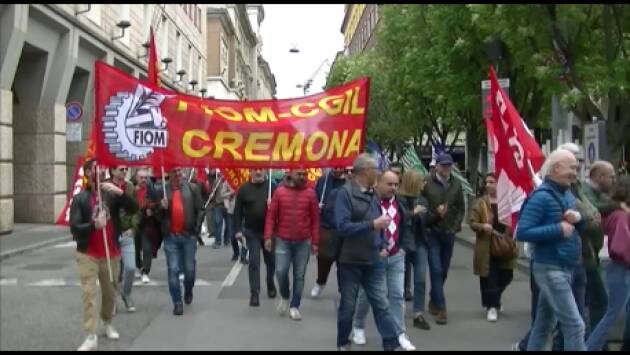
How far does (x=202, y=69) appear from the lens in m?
53.2

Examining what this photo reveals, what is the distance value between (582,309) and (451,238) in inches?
89.6

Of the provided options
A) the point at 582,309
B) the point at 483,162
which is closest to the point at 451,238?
the point at 582,309

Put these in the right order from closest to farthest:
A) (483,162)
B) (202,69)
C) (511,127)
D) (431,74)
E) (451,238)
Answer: (511,127) < (451,238) < (431,74) < (483,162) < (202,69)

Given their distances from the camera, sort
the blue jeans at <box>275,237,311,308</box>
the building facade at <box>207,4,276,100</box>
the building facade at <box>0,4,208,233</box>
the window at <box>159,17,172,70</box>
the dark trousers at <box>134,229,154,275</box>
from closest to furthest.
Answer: the blue jeans at <box>275,237,311,308</box> < the dark trousers at <box>134,229,154,275</box> < the building facade at <box>0,4,208,233</box> < the window at <box>159,17,172,70</box> < the building facade at <box>207,4,276,100</box>

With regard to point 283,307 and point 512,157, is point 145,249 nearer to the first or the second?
point 283,307

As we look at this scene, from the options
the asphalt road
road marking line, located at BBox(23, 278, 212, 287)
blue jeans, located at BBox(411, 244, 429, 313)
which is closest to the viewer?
the asphalt road

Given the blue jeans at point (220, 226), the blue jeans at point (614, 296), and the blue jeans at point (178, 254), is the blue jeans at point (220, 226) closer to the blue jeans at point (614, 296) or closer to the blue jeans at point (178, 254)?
the blue jeans at point (178, 254)

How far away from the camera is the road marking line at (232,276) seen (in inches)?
474

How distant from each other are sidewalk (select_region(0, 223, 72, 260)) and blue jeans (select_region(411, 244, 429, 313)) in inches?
383

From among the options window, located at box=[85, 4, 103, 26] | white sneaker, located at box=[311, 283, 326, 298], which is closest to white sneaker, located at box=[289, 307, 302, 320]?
white sneaker, located at box=[311, 283, 326, 298]

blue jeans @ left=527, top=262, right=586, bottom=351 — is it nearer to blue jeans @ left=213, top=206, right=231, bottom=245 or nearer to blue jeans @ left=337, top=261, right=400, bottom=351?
blue jeans @ left=337, top=261, right=400, bottom=351

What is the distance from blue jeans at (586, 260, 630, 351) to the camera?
6.67 m

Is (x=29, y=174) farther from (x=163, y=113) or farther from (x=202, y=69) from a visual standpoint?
(x=202, y=69)

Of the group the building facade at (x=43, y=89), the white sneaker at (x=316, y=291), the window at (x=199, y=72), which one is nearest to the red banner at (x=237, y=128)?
the white sneaker at (x=316, y=291)
